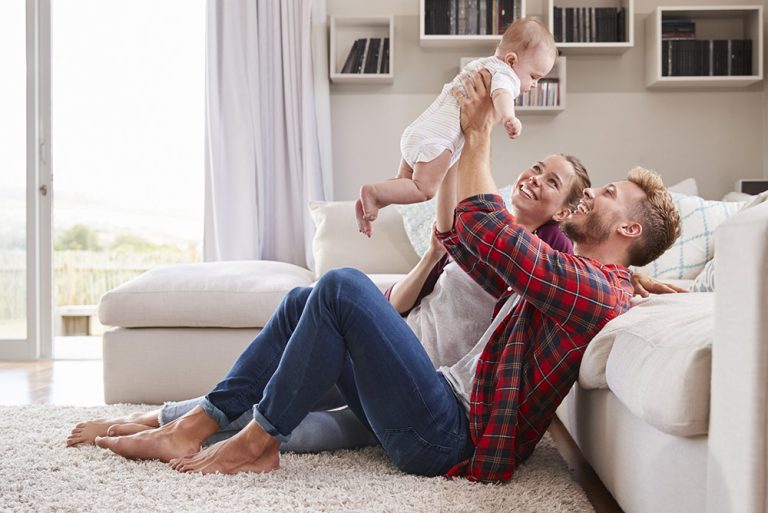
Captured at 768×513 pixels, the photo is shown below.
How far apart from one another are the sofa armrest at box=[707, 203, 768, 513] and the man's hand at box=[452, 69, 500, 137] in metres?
0.92

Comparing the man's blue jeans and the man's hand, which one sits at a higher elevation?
the man's hand

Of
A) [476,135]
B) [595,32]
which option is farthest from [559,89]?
[476,135]

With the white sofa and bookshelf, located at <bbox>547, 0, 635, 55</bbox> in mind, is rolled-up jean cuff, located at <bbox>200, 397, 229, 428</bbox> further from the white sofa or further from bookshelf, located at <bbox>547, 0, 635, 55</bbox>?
bookshelf, located at <bbox>547, 0, 635, 55</bbox>

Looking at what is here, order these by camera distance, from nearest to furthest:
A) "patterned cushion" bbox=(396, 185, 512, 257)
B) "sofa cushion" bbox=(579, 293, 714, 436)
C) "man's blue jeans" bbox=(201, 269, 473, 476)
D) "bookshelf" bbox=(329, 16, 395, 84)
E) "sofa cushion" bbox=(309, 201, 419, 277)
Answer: "sofa cushion" bbox=(579, 293, 714, 436)
"man's blue jeans" bbox=(201, 269, 473, 476)
"patterned cushion" bbox=(396, 185, 512, 257)
"sofa cushion" bbox=(309, 201, 419, 277)
"bookshelf" bbox=(329, 16, 395, 84)

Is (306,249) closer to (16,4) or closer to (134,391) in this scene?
(134,391)

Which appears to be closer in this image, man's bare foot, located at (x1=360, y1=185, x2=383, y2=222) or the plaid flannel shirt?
the plaid flannel shirt

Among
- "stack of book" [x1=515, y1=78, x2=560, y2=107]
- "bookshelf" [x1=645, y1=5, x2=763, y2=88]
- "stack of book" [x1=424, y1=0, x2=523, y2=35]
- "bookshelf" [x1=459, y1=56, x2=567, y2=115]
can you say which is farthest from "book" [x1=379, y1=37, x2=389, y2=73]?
"bookshelf" [x1=645, y1=5, x2=763, y2=88]

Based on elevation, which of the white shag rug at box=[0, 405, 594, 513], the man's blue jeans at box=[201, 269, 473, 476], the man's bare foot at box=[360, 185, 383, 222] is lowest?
the white shag rug at box=[0, 405, 594, 513]

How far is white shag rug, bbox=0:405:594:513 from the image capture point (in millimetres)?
1548

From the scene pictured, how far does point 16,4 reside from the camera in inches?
169

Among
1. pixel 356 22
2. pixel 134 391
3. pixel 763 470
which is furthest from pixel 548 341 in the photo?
pixel 356 22

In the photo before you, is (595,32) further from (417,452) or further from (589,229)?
(417,452)

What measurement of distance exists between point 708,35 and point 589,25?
0.65m

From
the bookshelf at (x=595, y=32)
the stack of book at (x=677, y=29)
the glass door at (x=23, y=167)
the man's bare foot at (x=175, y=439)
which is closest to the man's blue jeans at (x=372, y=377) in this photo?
the man's bare foot at (x=175, y=439)
